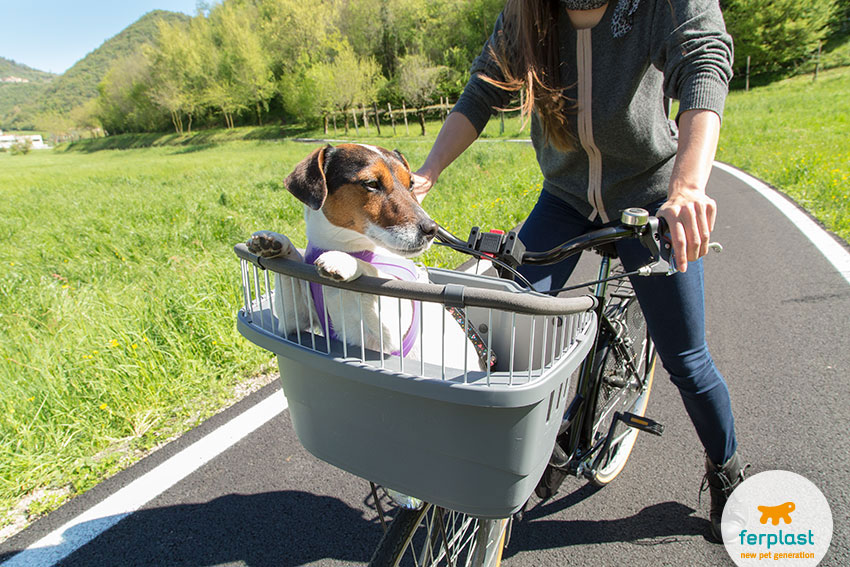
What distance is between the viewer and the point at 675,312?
1958 mm

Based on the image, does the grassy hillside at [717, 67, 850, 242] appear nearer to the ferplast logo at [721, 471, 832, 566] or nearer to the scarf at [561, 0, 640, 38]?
the ferplast logo at [721, 471, 832, 566]

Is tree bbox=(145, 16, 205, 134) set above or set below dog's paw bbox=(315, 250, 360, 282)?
above

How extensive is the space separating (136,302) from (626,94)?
4.39m

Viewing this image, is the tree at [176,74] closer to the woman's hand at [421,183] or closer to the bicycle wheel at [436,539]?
the woman's hand at [421,183]

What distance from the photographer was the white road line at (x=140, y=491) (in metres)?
2.20

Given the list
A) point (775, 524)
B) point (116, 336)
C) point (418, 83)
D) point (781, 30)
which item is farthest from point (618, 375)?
point (781, 30)

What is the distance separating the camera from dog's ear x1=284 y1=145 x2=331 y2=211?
5.40 feet

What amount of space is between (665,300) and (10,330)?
17.7 ft

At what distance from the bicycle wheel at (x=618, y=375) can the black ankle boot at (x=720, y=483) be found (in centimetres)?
44

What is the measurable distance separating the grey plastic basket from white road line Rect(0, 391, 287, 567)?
168 centimetres

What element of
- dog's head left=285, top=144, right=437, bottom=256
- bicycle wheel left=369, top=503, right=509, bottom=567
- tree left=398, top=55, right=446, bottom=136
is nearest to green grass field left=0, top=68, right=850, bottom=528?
bicycle wheel left=369, top=503, right=509, bottom=567

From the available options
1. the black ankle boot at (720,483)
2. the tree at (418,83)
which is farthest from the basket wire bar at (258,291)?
the tree at (418,83)

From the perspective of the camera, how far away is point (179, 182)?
18.1 meters

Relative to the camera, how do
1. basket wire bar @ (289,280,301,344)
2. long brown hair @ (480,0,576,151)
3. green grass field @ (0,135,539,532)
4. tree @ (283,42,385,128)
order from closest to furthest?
1. basket wire bar @ (289,280,301,344)
2. long brown hair @ (480,0,576,151)
3. green grass field @ (0,135,539,532)
4. tree @ (283,42,385,128)
